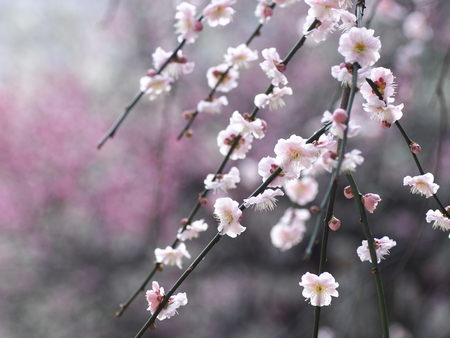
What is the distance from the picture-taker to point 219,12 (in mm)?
716

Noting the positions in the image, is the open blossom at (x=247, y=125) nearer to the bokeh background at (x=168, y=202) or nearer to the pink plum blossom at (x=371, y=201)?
the pink plum blossom at (x=371, y=201)

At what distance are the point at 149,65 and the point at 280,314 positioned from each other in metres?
1.95

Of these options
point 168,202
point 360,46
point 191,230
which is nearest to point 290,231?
point 191,230

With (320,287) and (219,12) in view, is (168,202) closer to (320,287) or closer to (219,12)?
(219,12)

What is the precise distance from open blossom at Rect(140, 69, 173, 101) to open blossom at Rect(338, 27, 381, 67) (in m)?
0.39

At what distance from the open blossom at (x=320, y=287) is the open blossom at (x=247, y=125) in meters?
0.22

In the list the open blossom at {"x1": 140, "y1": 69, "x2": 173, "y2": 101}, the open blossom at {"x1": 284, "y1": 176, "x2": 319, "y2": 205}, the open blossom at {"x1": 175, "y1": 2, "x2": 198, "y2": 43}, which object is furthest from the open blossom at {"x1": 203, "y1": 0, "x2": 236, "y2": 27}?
the open blossom at {"x1": 284, "y1": 176, "x2": 319, "y2": 205}

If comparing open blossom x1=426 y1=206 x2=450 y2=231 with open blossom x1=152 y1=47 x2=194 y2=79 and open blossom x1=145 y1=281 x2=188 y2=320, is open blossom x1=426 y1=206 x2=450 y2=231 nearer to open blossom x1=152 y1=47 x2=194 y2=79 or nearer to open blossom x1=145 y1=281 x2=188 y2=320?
open blossom x1=145 y1=281 x2=188 y2=320

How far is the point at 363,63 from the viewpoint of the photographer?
0.46m

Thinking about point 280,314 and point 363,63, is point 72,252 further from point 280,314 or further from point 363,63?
point 363,63

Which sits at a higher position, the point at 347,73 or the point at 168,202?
the point at 168,202

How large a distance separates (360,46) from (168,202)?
2113mm

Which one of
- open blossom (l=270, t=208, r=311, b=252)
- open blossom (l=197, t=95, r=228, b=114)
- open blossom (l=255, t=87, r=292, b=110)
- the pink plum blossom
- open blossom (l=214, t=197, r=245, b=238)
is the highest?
open blossom (l=197, t=95, r=228, b=114)

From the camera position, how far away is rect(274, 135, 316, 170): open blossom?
0.49m
